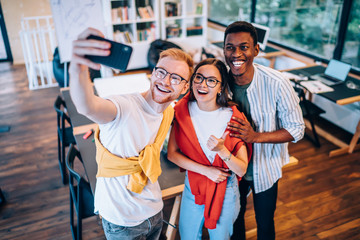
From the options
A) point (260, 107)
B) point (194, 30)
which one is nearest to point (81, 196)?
point (260, 107)

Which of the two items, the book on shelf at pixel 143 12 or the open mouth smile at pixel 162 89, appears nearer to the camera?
the open mouth smile at pixel 162 89

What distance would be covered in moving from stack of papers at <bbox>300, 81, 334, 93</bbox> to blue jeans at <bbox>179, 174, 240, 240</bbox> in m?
2.46

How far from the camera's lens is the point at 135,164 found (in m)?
1.40

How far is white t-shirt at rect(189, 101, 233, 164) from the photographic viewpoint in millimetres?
1639

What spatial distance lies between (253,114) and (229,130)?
264 mm

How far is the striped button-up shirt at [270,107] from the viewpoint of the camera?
1734mm

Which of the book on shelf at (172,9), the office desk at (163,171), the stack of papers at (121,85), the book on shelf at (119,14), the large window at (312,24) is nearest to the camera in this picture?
the office desk at (163,171)

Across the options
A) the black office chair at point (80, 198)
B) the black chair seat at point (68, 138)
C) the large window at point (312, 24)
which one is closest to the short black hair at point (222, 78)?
the black office chair at point (80, 198)

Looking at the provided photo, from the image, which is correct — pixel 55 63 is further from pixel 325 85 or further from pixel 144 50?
pixel 325 85

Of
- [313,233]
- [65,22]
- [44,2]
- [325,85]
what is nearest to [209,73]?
[313,233]

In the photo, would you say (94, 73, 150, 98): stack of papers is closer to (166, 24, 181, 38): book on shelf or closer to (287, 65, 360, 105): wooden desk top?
(287, 65, 360, 105): wooden desk top

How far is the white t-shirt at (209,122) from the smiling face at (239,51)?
245mm

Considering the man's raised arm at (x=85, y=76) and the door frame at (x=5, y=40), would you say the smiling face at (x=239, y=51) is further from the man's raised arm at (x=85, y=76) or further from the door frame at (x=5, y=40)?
the door frame at (x=5, y=40)

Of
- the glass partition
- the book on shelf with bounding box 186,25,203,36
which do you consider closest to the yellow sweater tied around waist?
the book on shelf with bounding box 186,25,203,36
